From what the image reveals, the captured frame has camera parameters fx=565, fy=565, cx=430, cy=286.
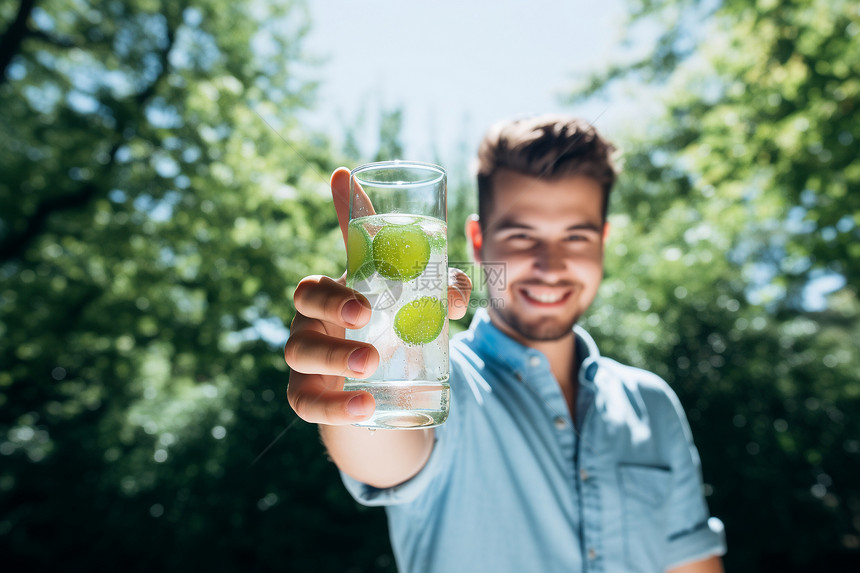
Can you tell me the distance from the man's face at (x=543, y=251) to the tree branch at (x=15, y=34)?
8.84m

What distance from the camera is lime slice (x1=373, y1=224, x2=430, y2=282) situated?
1266mm

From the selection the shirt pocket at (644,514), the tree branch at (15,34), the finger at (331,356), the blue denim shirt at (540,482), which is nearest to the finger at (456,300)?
the finger at (331,356)

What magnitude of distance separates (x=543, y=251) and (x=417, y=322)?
116 cm

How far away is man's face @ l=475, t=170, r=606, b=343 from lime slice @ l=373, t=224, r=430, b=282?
3.44ft

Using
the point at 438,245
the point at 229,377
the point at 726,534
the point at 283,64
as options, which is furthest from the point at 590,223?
the point at 283,64

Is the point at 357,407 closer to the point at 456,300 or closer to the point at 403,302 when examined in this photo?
the point at 403,302

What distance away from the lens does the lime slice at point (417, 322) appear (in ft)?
4.13

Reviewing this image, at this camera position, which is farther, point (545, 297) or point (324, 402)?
point (545, 297)

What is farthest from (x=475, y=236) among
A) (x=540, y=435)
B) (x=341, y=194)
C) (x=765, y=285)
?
(x=765, y=285)

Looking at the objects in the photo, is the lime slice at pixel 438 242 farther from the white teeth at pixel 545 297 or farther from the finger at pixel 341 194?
the white teeth at pixel 545 297

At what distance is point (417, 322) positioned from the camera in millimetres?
1261

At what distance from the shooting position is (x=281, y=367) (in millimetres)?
4406

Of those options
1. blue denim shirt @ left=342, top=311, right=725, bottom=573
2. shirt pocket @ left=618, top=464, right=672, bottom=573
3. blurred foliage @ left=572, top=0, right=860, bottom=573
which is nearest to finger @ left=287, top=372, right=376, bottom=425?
blue denim shirt @ left=342, top=311, right=725, bottom=573

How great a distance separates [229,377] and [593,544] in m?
3.64
